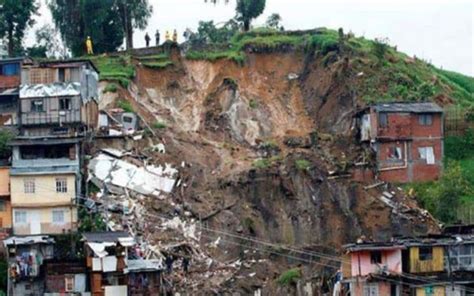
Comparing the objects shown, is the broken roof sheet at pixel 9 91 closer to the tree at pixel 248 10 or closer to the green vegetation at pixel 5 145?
the green vegetation at pixel 5 145

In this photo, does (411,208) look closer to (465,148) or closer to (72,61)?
(465,148)

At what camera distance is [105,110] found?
76125 mm

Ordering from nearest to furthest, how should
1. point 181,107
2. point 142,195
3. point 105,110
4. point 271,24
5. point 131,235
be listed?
point 131,235, point 142,195, point 105,110, point 181,107, point 271,24

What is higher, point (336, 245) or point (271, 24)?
point (271, 24)

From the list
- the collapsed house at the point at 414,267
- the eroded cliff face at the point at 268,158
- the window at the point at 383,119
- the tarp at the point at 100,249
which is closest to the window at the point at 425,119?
the window at the point at 383,119

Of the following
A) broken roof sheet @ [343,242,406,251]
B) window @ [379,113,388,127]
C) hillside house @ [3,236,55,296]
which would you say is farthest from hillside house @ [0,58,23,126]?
broken roof sheet @ [343,242,406,251]

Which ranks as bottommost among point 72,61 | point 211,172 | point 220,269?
point 220,269

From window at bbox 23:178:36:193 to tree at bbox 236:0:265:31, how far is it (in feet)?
94.8

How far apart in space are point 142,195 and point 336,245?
11.1m

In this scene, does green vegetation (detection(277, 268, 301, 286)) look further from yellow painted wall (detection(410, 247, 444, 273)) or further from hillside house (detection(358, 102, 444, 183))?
hillside house (detection(358, 102, 444, 183))

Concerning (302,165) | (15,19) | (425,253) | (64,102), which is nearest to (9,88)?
(64,102)

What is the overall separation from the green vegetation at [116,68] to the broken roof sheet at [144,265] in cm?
1854

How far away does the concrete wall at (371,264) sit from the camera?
59.2 metres

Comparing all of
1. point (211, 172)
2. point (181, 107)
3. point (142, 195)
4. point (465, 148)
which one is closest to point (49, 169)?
point (142, 195)
